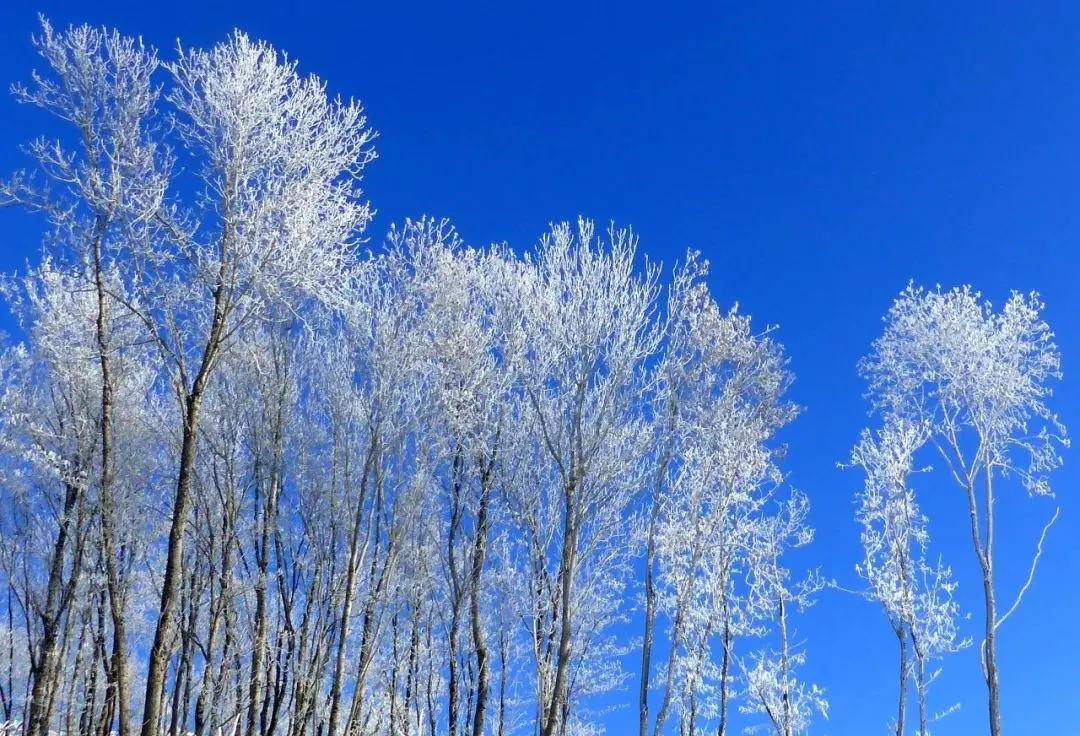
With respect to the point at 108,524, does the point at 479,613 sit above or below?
below

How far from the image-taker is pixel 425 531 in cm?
1644

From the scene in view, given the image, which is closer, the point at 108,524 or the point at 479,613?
the point at 108,524

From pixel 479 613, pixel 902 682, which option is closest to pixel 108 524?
pixel 479 613

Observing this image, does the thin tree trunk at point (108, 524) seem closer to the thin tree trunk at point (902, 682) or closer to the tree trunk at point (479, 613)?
the tree trunk at point (479, 613)

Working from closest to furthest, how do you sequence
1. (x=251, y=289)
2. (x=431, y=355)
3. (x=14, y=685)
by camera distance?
(x=251, y=289) → (x=431, y=355) → (x=14, y=685)

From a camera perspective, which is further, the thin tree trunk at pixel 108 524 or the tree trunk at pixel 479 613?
the tree trunk at pixel 479 613

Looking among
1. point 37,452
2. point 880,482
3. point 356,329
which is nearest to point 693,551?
point 880,482

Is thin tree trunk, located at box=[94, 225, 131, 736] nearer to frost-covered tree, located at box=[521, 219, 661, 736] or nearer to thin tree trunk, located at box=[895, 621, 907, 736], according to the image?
frost-covered tree, located at box=[521, 219, 661, 736]

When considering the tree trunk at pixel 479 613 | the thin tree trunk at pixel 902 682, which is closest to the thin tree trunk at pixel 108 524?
the tree trunk at pixel 479 613

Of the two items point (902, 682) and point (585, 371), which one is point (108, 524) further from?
point (902, 682)

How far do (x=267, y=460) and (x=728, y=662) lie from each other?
373 inches

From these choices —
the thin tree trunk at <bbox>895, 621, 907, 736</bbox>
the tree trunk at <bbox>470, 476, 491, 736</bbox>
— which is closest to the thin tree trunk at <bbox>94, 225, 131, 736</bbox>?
the tree trunk at <bbox>470, 476, 491, 736</bbox>

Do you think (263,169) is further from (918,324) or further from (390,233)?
(918,324)

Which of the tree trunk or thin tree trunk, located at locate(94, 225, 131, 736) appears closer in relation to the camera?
thin tree trunk, located at locate(94, 225, 131, 736)
